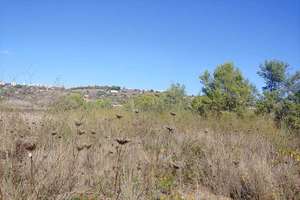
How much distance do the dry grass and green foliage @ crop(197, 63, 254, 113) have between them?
26.5 meters

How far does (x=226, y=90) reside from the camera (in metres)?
37.6

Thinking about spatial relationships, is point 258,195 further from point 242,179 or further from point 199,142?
point 199,142

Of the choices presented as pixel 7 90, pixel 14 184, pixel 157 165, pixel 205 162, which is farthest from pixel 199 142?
pixel 14 184

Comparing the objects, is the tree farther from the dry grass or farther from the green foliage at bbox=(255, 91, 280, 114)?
the dry grass

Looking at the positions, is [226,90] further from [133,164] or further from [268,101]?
[133,164]

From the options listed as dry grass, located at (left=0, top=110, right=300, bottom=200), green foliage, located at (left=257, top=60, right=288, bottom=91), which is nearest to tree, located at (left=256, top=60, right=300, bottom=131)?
green foliage, located at (left=257, top=60, right=288, bottom=91)

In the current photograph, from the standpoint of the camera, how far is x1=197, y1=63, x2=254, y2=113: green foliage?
35781 millimetres

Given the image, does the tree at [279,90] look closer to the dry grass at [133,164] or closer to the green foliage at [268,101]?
the green foliage at [268,101]

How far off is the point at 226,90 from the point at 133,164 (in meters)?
33.0

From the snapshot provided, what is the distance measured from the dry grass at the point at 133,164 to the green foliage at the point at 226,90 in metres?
26.5

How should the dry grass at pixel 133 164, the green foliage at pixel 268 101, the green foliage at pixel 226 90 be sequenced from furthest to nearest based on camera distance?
the green foliage at pixel 226 90
the green foliage at pixel 268 101
the dry grass at pixel 133 164

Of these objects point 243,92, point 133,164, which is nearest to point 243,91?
point 243,92

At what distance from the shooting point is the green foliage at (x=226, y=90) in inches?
1409

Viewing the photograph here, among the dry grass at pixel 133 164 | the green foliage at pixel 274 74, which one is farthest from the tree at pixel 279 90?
the dry grass at pixel 133 164
